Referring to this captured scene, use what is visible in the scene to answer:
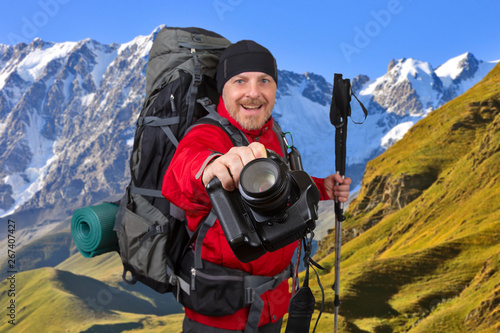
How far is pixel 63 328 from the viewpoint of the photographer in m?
104

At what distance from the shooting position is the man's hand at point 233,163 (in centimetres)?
295

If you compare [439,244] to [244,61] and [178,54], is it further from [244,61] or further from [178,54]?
[178,54]

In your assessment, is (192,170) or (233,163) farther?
(192,170)

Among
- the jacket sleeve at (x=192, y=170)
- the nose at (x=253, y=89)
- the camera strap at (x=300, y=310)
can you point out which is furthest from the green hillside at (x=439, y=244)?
the jacket sleeve at (x=192, y=170)

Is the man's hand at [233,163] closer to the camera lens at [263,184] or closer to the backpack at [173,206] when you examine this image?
the camera lens at [263,184]

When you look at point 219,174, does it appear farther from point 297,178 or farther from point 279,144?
point 279,144

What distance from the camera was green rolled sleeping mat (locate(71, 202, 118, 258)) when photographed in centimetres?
628

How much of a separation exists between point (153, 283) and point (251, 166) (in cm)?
351

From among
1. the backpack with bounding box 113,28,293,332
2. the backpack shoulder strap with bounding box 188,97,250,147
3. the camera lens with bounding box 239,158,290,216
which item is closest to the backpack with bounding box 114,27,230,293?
the backpack with bounding box 113,28,293,332

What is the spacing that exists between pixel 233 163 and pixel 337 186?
3707 mm

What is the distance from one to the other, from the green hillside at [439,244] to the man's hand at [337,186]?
6489 millimetres

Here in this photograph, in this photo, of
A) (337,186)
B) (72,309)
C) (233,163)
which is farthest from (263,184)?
(72,309)

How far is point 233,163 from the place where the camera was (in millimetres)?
2961

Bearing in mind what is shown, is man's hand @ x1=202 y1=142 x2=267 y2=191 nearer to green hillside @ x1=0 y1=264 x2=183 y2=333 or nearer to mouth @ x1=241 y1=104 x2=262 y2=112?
mouth @ x1=241 y1=104 x2=262 y2=112
